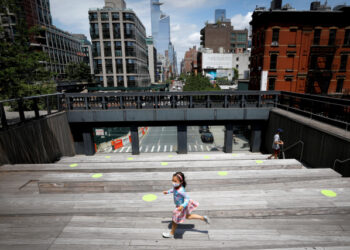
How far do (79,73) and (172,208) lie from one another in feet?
224

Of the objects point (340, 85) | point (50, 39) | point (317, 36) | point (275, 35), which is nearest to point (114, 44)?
point (50, 39)

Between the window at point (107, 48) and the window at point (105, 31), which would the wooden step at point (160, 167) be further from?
the window at point (105, 31)

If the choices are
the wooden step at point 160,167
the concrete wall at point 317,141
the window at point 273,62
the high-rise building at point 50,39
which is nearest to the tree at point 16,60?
the wooden step at point 160,167

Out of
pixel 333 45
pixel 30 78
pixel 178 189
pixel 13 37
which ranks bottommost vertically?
pixel 178 189

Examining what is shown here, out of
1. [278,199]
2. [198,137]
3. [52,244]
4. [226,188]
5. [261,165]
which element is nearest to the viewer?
[52,244]

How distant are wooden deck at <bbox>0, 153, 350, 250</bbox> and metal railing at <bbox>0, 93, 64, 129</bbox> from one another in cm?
314

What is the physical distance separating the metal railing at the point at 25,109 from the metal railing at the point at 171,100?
2.31 meters

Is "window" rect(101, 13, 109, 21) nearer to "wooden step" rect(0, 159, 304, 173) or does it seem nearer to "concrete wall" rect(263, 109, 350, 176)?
"concrete wall" rect(263, 109, 350, 176)

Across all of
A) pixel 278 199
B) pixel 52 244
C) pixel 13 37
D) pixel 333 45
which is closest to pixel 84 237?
pixel 52 244

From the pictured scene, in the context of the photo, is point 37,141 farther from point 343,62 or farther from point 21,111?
point 343,62

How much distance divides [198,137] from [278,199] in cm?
3393

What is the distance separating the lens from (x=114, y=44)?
5384cm

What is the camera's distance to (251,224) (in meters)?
4.28

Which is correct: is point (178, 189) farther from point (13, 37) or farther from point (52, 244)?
point (13, 37)
